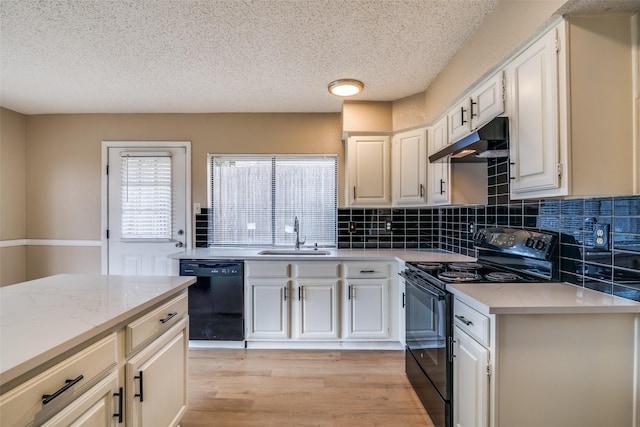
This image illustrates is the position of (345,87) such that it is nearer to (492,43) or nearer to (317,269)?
(492,43)

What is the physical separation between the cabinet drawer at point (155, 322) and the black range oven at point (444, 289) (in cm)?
143

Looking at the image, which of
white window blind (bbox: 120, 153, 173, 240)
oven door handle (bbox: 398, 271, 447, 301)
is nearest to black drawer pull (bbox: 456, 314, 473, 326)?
oven door handle (bbox: 398, 271, 447, 301)

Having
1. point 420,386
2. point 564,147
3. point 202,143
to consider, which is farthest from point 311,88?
point 420,386

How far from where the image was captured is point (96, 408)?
1.01 metres

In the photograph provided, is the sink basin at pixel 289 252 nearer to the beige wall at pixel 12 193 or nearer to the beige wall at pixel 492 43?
Answer: the beige wall at pixel 492 43

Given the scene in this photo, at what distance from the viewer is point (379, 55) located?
217 cm

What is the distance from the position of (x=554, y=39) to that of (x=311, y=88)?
6.16ft

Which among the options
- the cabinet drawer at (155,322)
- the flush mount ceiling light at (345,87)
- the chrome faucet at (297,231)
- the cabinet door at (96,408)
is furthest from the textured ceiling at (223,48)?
the cabinet door at (96,408)

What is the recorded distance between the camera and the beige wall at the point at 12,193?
126 inches

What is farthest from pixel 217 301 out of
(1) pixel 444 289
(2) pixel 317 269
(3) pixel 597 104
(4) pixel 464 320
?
(3) pixel 597 104

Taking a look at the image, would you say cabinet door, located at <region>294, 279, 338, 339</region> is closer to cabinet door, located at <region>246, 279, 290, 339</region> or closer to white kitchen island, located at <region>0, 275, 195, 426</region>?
cabinet door, located at <region>246, 279, 290, 339</region>

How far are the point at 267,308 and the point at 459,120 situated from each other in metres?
2.25

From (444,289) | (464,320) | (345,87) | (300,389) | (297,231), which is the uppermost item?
(345,87)

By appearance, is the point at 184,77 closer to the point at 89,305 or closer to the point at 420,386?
the point at 89,305
